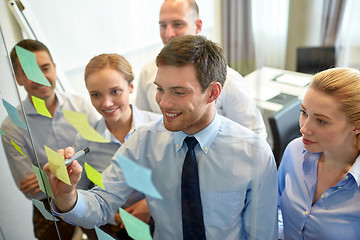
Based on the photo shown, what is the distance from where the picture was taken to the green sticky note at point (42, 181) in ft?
2.02

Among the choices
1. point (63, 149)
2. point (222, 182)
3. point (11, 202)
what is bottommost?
point (11, 202)

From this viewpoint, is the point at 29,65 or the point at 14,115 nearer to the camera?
the point at 29,65

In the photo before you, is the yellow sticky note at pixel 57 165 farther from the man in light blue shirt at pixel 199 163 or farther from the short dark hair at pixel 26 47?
the short dark hair at pixel 26 47

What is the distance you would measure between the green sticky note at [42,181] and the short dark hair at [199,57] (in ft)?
1.02

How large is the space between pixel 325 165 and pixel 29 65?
72 centimetres

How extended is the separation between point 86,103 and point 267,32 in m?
0.35

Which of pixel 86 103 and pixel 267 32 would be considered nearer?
pixel 267 32

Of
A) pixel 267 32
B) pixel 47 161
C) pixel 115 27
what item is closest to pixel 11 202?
pixel 47 161

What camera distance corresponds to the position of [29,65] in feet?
1.65

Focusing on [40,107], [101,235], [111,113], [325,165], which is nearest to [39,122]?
[40,107]

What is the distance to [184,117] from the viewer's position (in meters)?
0.56

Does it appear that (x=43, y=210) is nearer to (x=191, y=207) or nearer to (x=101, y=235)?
(x=101, y=235)

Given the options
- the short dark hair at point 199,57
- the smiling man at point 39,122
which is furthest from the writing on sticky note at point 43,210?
the short dark hair at point 199,57

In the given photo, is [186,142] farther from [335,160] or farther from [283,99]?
[335,160]
